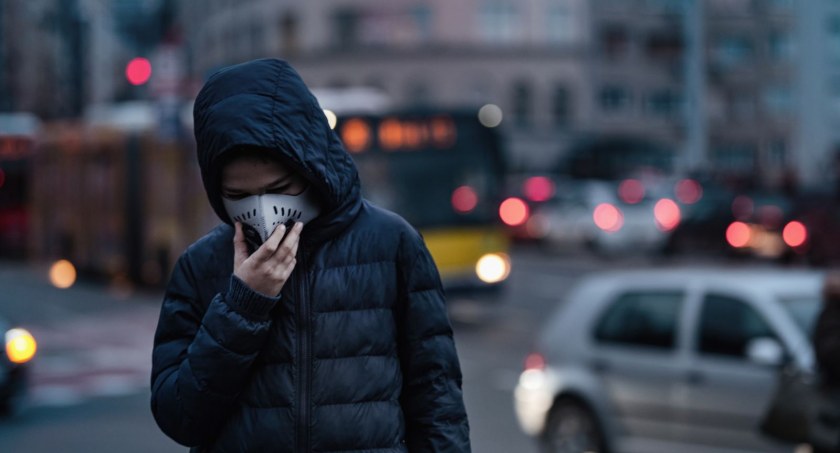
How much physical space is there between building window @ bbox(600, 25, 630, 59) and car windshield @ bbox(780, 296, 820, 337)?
231 feet

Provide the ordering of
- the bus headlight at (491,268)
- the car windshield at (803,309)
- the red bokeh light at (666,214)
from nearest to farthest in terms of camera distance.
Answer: the car windshield at (803,309) → the bus headlight at (491,268) → the red bokeh light at (666,214)

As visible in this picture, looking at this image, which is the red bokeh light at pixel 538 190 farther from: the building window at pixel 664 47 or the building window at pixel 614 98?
the building window at pixel 664 47

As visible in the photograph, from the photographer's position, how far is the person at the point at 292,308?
3.09 m

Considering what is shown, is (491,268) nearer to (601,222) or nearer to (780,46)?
(601,222)

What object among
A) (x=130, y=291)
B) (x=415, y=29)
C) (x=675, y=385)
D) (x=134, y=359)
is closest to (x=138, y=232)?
(x=130, y=291)

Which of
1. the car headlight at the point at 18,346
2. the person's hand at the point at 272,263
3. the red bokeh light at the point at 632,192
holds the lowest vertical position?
the red bokeh light at the point at 632,192

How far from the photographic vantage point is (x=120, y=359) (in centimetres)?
1945

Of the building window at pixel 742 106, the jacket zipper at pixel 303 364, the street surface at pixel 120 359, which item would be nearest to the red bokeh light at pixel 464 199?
the street surface at pixel 120 359

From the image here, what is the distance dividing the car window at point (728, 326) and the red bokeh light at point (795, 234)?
21.4 m

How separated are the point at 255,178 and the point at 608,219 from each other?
3558 cm

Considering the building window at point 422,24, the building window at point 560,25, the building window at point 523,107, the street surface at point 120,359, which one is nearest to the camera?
the street surface at point 120,359

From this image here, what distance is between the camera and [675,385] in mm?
9062

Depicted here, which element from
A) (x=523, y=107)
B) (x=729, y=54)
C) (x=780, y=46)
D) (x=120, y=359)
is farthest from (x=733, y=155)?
(x=120, y=359)

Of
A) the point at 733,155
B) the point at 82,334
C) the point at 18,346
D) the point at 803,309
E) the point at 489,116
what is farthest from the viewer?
the point at 733,155
